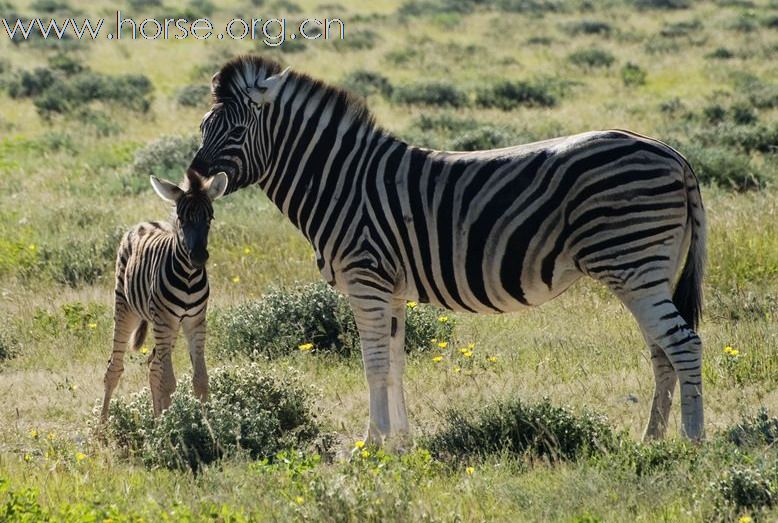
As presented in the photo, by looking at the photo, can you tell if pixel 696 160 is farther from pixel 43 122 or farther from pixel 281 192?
pixel 43 122

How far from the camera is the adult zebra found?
21.3 feet

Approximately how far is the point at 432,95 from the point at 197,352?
15.7 metres

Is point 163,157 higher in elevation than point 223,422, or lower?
higher

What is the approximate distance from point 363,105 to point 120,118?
14623 mm

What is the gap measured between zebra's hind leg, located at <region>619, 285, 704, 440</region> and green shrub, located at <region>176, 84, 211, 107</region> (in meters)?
16.4

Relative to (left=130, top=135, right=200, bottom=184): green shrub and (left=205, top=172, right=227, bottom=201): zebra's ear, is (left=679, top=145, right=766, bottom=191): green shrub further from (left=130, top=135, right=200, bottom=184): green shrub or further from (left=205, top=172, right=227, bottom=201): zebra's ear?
Answer: (left=205, top=172, right=227, bottom=201): zebra's ear

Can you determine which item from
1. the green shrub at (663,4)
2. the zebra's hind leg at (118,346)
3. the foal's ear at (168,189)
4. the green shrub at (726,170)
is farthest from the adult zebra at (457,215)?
the green shrub at (663,4)

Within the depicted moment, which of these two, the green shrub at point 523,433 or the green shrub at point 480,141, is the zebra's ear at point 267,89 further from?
the green shrub at point 480,141

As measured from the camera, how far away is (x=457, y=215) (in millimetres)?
6820

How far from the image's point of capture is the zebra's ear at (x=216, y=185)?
270 inches

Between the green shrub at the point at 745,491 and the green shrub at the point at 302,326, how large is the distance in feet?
13.1

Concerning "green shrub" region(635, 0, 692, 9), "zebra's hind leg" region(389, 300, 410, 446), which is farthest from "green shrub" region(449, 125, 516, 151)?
"green shrub" region(635, 0, 692, 9)

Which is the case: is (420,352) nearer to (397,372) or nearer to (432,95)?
(397,372)

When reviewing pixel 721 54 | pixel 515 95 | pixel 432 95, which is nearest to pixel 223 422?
pixel 432 95
